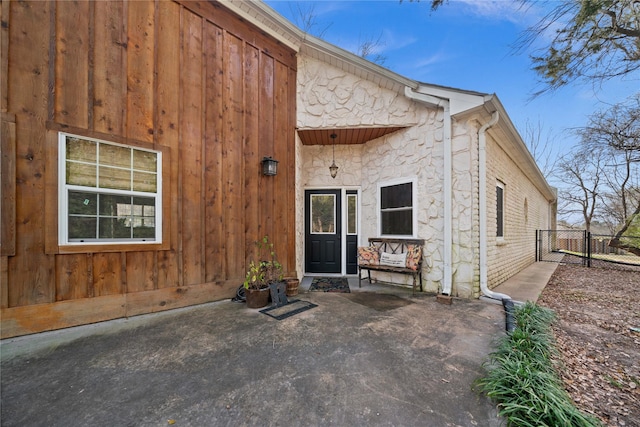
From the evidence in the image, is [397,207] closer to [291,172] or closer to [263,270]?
[291,172]

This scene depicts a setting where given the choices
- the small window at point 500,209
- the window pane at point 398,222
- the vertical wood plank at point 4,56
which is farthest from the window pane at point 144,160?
the small window at point 500,209

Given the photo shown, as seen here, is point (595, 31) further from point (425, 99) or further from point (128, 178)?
point (128, 178)

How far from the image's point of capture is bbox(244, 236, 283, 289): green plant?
3.56m

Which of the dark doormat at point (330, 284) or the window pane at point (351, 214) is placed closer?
the dark doormat at point (330, 284)

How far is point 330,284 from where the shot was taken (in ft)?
15.6

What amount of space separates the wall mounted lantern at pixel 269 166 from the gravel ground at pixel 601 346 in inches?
161

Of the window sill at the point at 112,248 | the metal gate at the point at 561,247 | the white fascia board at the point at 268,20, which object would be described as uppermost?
the white fascia board at the point at 268,20

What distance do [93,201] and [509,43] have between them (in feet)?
→ 18.2

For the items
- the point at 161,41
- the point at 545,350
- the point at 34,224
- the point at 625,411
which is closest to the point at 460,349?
the point at 545,350

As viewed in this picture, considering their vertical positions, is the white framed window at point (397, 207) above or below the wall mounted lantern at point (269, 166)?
below

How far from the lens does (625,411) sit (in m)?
1.61

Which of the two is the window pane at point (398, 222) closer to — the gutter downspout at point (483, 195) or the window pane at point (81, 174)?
the gutter downspout at point (483, 195)

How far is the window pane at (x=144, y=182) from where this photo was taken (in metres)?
3.08

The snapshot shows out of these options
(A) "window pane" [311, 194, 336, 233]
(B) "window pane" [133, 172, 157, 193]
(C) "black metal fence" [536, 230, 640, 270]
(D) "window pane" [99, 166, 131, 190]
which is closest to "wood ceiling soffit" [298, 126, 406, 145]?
(A) "window pane" [311, 194, 336, 233]
